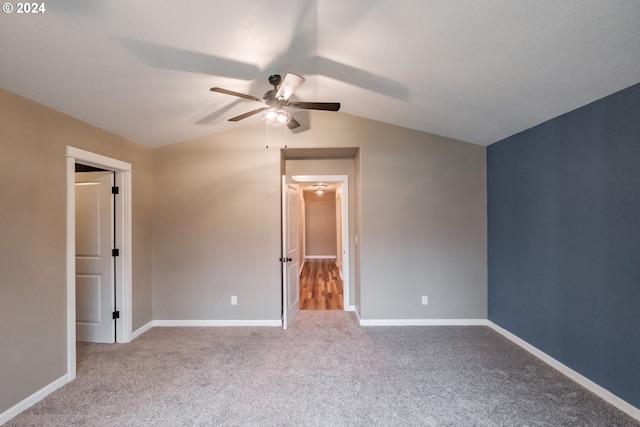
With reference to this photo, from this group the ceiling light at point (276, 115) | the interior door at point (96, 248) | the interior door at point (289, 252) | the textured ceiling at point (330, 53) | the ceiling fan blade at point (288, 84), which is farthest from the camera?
the interior door at point (289, 252)

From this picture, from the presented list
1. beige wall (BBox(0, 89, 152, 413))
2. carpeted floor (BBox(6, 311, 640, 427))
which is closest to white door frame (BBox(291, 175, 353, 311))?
carpeted floor (BBox(6, 311, 640, 427))

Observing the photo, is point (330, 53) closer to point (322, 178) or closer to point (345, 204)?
point (322, 178)

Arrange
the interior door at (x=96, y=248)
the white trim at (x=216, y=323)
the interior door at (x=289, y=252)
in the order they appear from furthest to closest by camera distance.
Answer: the white trim at (x=216, y=323) → the interior door at (x=289, y=252) → the interior door at (x=96, y=248)

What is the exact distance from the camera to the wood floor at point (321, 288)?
14.5 ft

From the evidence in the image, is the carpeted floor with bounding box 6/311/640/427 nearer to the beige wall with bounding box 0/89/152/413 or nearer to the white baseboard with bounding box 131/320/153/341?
the white baseboard with bounding box 131/320/153/341

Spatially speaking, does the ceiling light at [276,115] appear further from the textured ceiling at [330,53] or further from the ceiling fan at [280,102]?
the textured ceiling at [330,53]

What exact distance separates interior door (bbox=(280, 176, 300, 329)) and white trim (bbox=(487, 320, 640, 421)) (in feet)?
8.68

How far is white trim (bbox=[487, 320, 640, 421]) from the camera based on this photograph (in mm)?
1876

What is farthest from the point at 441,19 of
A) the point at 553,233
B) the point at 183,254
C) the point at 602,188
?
the point at 183,254

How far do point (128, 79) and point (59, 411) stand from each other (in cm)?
257

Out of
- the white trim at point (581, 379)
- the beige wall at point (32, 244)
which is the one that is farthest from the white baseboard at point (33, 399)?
the white trim at point (581, 379)

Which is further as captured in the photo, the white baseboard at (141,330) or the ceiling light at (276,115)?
the white baseboard at (141,330)

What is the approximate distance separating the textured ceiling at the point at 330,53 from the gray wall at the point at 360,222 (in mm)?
847

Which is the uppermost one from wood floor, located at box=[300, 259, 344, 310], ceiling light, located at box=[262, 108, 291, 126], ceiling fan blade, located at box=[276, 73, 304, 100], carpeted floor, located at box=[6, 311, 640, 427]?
ceiling fan blade, located at box=[276, 73, 304, 100]
